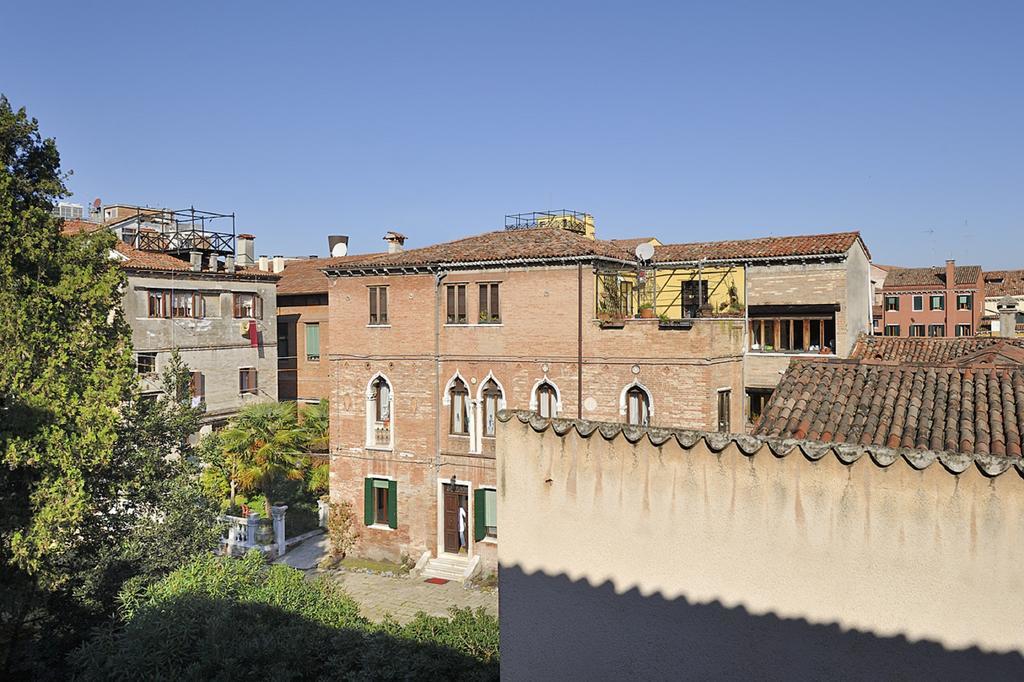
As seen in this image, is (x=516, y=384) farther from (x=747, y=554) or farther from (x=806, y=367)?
(x=747, y=554)

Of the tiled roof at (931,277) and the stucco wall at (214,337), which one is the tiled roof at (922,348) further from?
the tiled roof at (931,277)

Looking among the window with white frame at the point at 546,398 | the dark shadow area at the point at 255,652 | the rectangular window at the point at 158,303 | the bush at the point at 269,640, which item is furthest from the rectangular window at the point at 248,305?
the dark shadow area at the point at 255,652

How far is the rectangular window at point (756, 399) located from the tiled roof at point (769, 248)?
4.05 meters

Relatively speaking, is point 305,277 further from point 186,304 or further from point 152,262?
point 152,262

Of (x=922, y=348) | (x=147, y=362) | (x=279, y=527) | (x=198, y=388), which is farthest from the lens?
(x=198, y=388)

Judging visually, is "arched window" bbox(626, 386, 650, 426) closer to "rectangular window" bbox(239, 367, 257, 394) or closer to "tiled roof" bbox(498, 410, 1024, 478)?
"tiled roof" bbox(498, 410, 1024, 478)

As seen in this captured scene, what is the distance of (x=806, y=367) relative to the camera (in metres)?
14.5

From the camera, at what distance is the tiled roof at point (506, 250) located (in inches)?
869

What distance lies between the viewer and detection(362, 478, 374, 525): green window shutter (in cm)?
2423

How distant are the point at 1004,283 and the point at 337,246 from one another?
1887 inches

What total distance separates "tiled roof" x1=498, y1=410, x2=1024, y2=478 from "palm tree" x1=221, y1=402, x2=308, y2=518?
54.9 ft

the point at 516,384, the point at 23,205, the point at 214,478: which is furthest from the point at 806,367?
the point at 214,478

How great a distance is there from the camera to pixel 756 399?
24.3m

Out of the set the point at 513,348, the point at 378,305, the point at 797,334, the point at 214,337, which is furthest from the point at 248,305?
the point at 797,334
